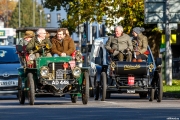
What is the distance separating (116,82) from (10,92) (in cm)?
364

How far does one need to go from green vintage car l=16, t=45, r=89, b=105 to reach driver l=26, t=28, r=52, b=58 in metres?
0.22

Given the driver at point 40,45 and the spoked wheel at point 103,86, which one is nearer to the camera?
the driver at point 40,45

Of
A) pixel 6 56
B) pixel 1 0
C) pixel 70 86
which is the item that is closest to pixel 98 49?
pixel 6 56

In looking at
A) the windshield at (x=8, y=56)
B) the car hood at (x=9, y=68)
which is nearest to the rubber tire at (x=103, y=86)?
the car hood at (x=9, y=68)

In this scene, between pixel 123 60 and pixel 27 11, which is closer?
pixel 123 60

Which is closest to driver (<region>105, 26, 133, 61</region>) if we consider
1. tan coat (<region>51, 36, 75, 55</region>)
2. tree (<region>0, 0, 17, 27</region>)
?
tan coat (<region>51, 36, 75, 55</region>)

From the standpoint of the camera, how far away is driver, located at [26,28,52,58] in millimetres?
21984

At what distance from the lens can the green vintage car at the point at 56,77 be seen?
2133 centimetres

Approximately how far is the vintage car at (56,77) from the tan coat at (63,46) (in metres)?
0.28

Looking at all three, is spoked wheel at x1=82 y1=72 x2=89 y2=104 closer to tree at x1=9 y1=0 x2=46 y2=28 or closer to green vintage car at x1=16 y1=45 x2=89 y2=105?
green vintage car at x1=16 y1=45 x2=89 y2=105

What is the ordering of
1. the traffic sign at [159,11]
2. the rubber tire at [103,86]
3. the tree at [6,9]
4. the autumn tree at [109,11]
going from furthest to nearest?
1. the tree at [6,9]
2. the autumn tree at [109,11]
3. the traffic sign at [159,11]
4. the rubber tire at [103,86]

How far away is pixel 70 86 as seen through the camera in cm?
2169

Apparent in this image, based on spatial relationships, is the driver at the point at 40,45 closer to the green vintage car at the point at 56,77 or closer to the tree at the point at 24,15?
the green vintage car at the point at 56,77
